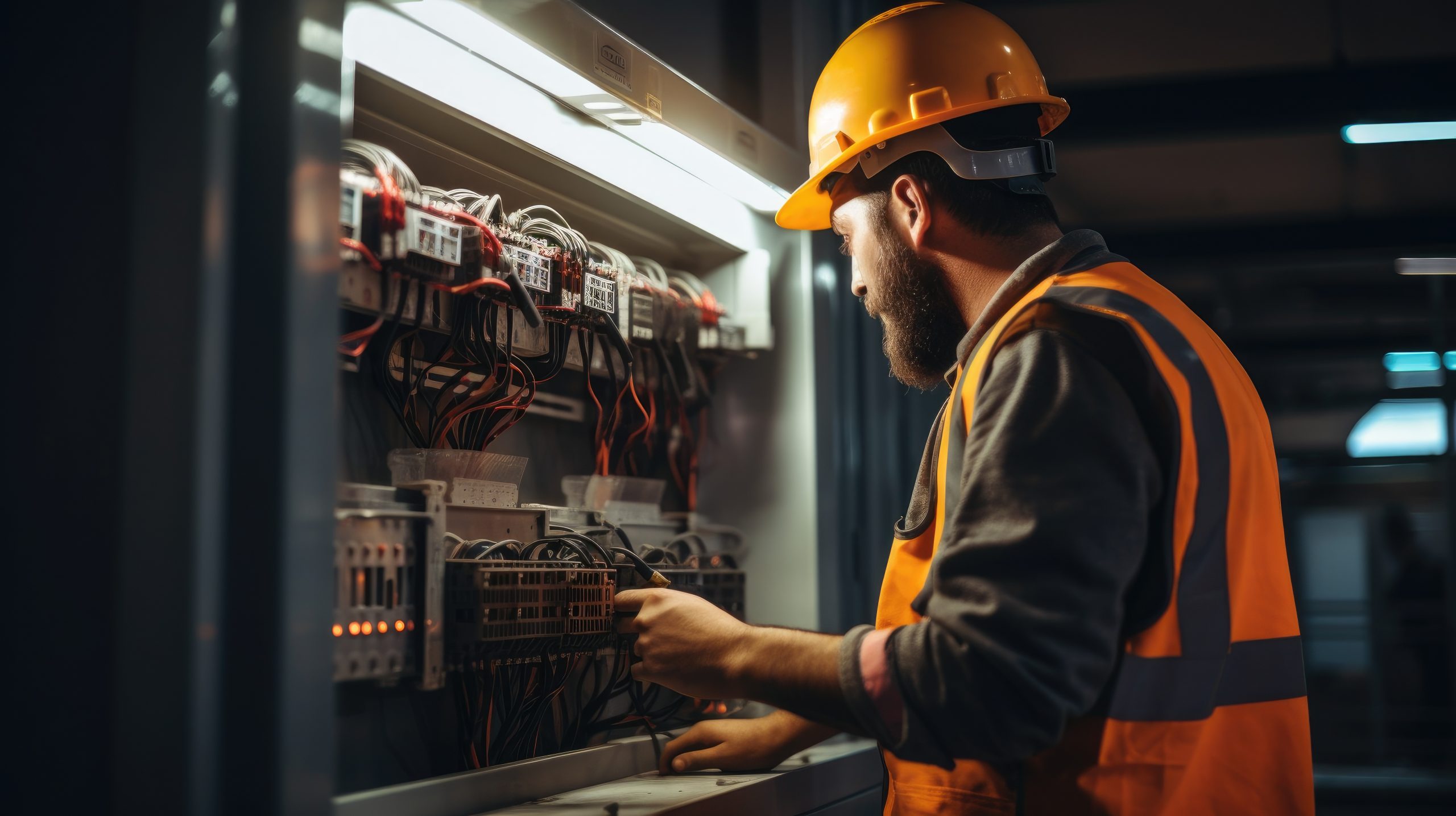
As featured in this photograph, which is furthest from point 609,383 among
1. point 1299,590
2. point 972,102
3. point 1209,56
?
point 1299,590

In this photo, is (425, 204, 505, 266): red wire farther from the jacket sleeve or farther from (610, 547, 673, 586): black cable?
the jacket sleeve

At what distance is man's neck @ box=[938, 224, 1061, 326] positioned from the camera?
4.30 feet

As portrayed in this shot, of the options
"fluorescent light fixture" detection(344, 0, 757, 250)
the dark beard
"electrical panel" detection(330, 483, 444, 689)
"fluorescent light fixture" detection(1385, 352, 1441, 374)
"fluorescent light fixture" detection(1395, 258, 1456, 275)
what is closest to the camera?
"electrical panel" detection(330, 483, 444, 689)

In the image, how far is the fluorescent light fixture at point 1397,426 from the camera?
717 centimetres

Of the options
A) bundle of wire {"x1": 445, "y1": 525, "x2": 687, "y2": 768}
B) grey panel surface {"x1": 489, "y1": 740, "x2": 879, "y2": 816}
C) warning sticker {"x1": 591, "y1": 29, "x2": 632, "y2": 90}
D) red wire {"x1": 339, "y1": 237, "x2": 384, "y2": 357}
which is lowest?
grey panel surface {"x1": 489, "y1": 740, "x2": 879, "y2": 816}

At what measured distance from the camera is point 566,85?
1.36m

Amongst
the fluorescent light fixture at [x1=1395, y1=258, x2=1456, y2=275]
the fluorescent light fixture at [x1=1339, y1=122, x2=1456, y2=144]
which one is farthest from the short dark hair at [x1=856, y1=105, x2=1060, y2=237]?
the fluorescent light fixture at [x1=1395, y1=258, x2=1456, y2=275]

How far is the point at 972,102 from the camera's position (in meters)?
1.38

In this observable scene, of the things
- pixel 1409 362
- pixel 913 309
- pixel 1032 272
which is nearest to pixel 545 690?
pixel 913 309

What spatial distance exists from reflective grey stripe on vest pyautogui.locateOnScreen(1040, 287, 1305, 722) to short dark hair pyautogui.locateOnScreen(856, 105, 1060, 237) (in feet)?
0.83

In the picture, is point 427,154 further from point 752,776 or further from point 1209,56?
point 1209,56

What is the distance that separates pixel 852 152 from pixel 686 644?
2.09 ft

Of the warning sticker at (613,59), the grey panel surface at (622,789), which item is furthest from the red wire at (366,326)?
the grey panel surface at (622,789)

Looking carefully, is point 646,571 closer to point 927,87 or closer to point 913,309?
point 913,309
